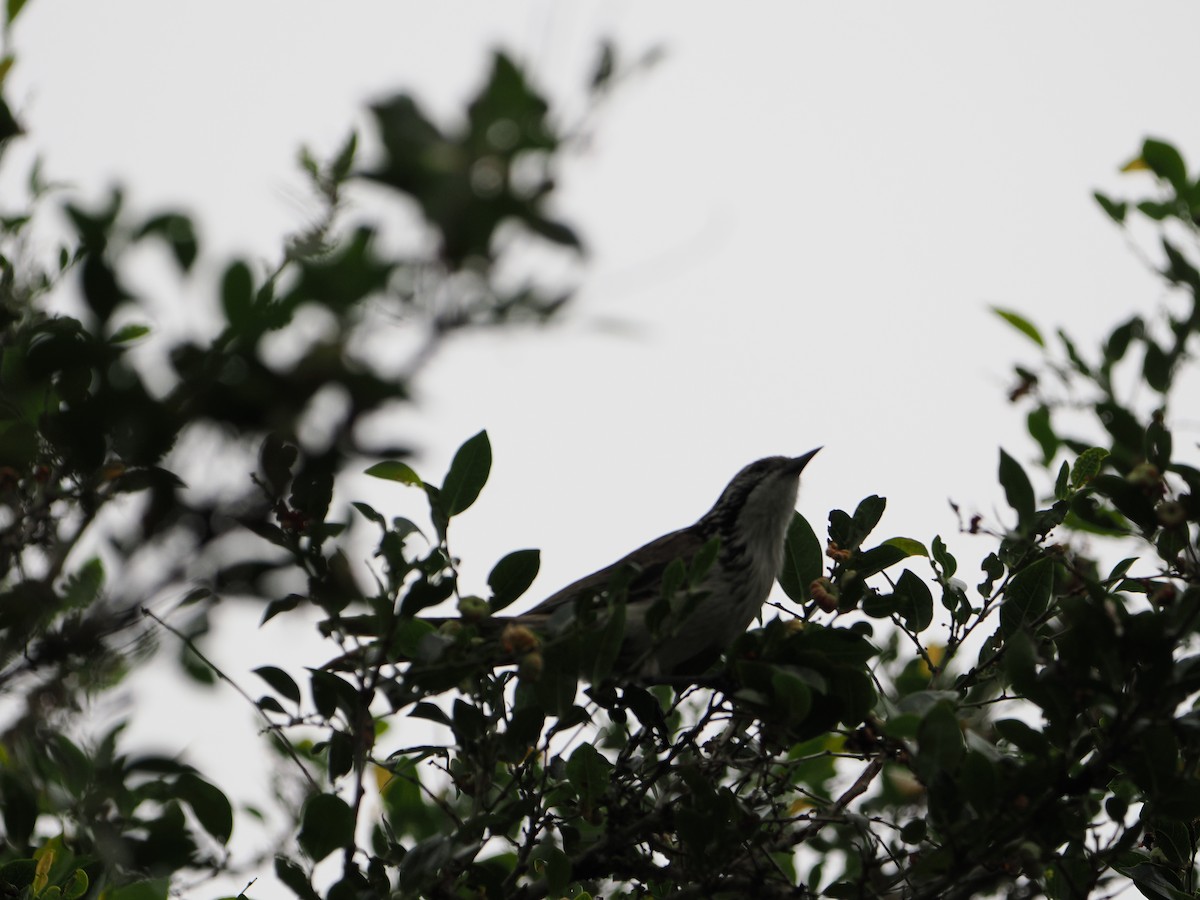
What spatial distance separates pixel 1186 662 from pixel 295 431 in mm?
2613

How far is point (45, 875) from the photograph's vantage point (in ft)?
14.3

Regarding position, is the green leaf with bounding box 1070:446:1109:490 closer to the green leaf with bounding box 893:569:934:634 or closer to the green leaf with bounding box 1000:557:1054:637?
the green leaf with bounding box 1000:557:1054:637

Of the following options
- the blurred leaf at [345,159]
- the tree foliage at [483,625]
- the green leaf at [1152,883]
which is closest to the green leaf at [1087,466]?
the tree foliage at [483,625]

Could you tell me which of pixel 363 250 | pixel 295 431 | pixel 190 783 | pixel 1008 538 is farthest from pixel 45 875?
pixel 1008 538

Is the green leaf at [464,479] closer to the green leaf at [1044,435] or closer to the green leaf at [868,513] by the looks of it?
the green leaf at [868,513]

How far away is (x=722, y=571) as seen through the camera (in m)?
6.12

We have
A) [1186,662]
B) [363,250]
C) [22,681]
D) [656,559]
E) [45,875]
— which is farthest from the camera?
[656,559]

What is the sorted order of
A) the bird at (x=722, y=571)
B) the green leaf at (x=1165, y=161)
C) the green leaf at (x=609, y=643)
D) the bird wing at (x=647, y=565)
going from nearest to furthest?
the green leaf at (x=609, y=643) < the green leaf at (x=1165, y=161) < the bird at (x=722, y=571) < the bird wing at (x=647, y=565)

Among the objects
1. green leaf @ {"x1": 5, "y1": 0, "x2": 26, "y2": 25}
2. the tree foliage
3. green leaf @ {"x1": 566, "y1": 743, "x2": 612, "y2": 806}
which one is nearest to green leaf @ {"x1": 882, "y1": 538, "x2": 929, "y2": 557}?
the tree foliage

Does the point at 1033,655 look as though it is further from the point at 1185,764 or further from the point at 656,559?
the point at 656,559

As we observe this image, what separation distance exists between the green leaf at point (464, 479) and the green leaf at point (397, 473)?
0.14 m

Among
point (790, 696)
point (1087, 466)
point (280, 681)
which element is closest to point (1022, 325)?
point (1087, 466)

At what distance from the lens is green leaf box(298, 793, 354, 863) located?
3.56 meters

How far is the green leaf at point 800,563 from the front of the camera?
4785 mm
